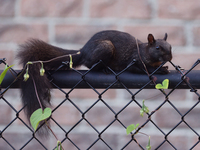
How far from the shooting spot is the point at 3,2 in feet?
5.61

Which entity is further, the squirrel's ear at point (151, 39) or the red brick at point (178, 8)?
the red brick at point (178, 8)

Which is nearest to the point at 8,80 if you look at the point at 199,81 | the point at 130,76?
the point at 130,76

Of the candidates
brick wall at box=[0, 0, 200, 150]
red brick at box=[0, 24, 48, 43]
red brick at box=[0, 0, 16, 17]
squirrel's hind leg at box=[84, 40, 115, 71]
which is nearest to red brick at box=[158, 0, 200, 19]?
brick wall at box=[0, 0, 200, 150]

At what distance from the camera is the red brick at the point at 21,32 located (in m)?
1.71

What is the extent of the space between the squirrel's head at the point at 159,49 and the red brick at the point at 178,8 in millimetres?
262

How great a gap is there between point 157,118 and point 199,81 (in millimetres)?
840

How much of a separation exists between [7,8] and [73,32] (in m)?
0.41

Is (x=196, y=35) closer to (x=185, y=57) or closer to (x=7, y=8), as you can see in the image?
(x=185, y=57)

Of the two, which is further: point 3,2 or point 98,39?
point 3,2

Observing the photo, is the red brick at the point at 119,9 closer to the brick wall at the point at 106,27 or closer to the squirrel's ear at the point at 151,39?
the brick wall at the point at 106,27

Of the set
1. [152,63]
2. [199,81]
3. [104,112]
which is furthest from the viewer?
[104,112]

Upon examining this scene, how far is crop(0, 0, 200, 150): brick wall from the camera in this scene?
169 centimetres

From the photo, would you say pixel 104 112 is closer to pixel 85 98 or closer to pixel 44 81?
pixel 85 98

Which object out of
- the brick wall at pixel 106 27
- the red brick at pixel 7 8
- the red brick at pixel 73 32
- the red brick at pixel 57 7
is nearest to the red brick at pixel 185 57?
the brick wall at pixel 106 27
